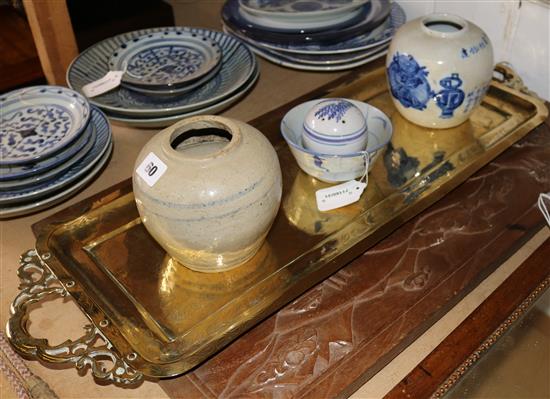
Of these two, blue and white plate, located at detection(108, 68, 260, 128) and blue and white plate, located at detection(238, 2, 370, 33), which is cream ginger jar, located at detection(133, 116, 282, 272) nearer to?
blue and white plate, located at detection(108, 68, 260, 128)

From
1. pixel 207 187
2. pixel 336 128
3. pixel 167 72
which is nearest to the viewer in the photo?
pixel 207 187

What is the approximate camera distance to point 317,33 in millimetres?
934

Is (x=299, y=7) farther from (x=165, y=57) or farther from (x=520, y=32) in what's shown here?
(x=520, y=32)

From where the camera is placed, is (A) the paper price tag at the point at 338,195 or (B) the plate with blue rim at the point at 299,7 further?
(B) the plate with blue rim at the point at 299,7

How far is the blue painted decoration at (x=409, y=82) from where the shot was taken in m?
0.75

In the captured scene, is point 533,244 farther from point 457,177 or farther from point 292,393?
point 292,393

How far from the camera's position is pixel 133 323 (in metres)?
0.57

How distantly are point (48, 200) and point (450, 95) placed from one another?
20.1 inches

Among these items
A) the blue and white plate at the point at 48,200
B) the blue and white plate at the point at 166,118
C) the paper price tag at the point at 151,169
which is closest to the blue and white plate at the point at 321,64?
the blue and white plate at the point at 166,118

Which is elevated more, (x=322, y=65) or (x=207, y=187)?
(x=207, y=187)

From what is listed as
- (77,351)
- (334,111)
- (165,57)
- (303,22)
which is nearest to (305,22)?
(303,22)

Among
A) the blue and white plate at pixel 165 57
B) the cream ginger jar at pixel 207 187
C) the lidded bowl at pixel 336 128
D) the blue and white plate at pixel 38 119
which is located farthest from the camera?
the blue and white plate at pixel 165 57

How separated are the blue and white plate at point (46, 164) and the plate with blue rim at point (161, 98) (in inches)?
3.8

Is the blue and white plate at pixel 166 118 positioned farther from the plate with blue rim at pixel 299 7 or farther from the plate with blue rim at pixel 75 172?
the plate with blue rim at pixel 299 7
